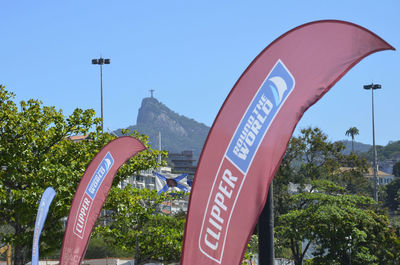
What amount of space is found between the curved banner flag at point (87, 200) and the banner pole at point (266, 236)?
5941 millimetres

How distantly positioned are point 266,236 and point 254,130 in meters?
0.90

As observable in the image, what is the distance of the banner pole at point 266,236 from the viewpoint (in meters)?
5.07

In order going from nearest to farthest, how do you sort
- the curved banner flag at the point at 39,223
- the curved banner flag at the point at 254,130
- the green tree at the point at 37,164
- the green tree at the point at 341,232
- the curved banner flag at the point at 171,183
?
the curved banner flag at the point at 254,130
the curved banner flag at the point at 39,223
the green tree at the point at 37,164
the green tree at the point at 341,232
the curved banner flag at the point at 171,183

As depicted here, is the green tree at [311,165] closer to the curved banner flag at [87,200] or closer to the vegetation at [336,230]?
the vegetation at [336,230]

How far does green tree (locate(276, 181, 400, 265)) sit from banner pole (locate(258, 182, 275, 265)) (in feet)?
82.9

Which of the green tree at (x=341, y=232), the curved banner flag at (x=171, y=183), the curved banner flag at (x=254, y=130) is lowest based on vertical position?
the green tree at (x=341, y=232)

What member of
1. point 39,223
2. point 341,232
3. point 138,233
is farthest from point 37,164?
point 341,232

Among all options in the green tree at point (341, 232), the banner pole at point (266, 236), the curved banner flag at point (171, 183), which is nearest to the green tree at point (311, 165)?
the curved banner flag at point (171, 183)

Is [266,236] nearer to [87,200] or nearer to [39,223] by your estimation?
[87,200]

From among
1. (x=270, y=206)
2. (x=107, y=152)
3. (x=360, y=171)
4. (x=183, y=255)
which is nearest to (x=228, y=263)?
(x=183, y=255)

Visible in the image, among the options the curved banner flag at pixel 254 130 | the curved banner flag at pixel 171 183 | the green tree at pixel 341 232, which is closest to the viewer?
the curved banner flag at pixel 254 130

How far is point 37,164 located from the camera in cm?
1762

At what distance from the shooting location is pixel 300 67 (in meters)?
4.99

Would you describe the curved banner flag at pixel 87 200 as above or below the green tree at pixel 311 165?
below
